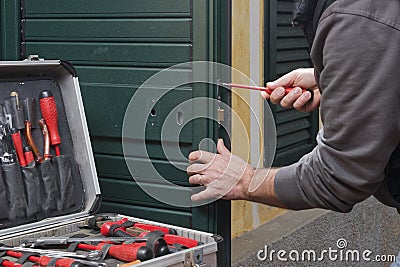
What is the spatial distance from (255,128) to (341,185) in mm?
1406

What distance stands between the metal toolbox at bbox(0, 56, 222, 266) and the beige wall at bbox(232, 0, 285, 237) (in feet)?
1.67

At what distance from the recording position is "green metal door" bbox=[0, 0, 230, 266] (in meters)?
2.01

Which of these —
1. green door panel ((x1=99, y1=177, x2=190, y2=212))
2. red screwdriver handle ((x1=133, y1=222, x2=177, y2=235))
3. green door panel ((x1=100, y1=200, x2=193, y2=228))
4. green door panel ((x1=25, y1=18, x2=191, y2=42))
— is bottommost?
green door panel ((x1=100, y1=200, x2=193, y2=228))

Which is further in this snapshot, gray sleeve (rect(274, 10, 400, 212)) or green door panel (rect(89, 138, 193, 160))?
green door panel (rect(89, 138, 193, 160))

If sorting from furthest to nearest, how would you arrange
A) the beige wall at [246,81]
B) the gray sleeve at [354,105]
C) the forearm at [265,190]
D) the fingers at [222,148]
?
1. the beige wall at [246,81]
2. the fingers at [222,148]
3. the forearm at [265,190]
4. the gray sleeve at [354,105]

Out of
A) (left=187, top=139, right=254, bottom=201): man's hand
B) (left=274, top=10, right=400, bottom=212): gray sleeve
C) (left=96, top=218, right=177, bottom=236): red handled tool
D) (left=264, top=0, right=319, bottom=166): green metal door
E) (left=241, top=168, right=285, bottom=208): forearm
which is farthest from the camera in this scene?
(left=264, top=0, right=319, bottom=166): green metal door

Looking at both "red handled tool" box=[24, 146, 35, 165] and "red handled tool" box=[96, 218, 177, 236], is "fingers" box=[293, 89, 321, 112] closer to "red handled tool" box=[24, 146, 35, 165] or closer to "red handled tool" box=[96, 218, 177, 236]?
"red handled tool" box=[96, 218, 177, 236]

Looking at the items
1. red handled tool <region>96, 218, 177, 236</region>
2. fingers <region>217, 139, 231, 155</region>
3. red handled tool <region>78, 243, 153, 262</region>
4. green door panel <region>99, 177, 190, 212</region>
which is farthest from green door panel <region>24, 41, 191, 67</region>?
red handled tool <region>78, 243, 153, 262</region>

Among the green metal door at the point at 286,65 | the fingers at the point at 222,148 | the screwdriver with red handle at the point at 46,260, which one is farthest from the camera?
the green metal door at the point at 286,65

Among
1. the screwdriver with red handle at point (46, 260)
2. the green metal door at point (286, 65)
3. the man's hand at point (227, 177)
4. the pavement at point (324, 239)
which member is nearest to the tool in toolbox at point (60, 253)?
the screwdriver with red handle at point (46, 260)

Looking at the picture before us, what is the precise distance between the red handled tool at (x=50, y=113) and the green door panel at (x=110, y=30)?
287 mm

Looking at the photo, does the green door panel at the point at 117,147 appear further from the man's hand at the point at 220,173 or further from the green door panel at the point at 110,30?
the green door panel at the point at 110,30

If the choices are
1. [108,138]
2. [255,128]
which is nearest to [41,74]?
[108,138]

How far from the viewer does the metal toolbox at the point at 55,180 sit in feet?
6.10
